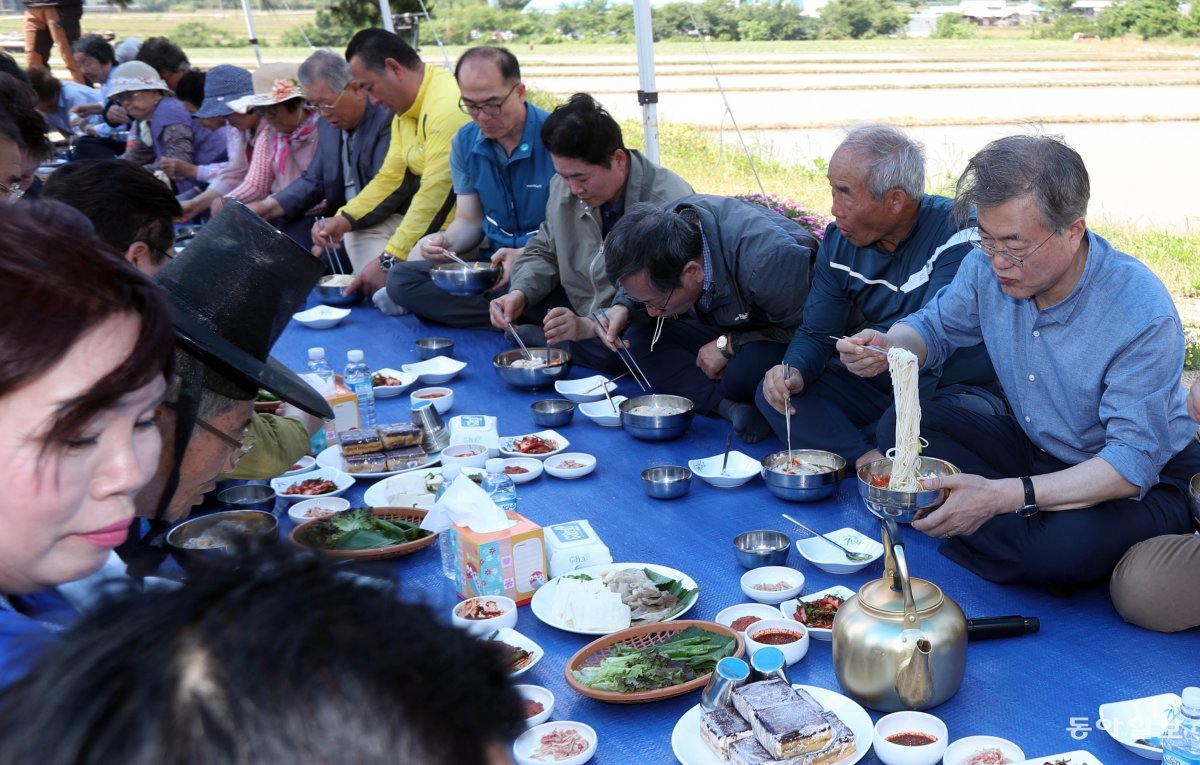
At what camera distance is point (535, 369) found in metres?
5.05

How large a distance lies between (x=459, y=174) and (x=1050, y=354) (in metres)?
4.20

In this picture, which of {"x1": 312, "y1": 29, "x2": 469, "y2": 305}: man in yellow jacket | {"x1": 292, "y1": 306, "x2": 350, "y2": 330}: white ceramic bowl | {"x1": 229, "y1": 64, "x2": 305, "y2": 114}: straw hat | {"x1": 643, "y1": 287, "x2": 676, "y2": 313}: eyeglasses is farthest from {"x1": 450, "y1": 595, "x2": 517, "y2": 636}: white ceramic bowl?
{"x1": 229, "y1": 64, "x2": 305, "y2": 114}: straw hat

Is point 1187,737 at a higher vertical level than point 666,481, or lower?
Answer: higher

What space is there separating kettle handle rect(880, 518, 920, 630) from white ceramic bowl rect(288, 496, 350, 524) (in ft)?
6.65

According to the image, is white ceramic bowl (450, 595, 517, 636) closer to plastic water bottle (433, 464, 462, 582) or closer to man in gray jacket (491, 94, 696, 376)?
plastic water bottle (433, 464, 462, 582)

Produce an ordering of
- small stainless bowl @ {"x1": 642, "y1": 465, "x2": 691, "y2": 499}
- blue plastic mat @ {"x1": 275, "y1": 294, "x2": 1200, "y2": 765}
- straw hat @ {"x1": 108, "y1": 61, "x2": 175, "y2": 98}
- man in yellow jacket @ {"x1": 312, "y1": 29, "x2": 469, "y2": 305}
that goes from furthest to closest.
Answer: straw hat @ {"x1": 108, "y1": 61, "x2": 175, "y2": 98}, man in yellow jacket @ {"x1": 312, "y1": 29, "x2": 469, "y2": 305}, small stainless bowl @ {"x1": 642, "y1": 465, "x2": 691, "y2": 499}, blue plastic mat @ {"x1": 275, "y1": 294, "x2": 1200, "y2": 765}

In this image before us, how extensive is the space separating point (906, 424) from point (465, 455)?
182 cm

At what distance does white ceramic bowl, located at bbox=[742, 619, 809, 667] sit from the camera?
8.59 feet

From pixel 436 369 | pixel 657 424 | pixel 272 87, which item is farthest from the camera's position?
pixel 272 87

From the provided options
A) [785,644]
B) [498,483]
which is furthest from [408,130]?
[785,644]

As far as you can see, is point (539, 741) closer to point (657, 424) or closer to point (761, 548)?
point (761, 548)

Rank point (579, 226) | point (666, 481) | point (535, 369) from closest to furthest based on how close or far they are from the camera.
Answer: point (666, 481), point (535, 369), point (579, 226)

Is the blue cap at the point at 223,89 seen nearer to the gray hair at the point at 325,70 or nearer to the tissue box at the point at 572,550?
the gray hair at the point at 325,70

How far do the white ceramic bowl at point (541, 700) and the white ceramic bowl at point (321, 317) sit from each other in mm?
4420
